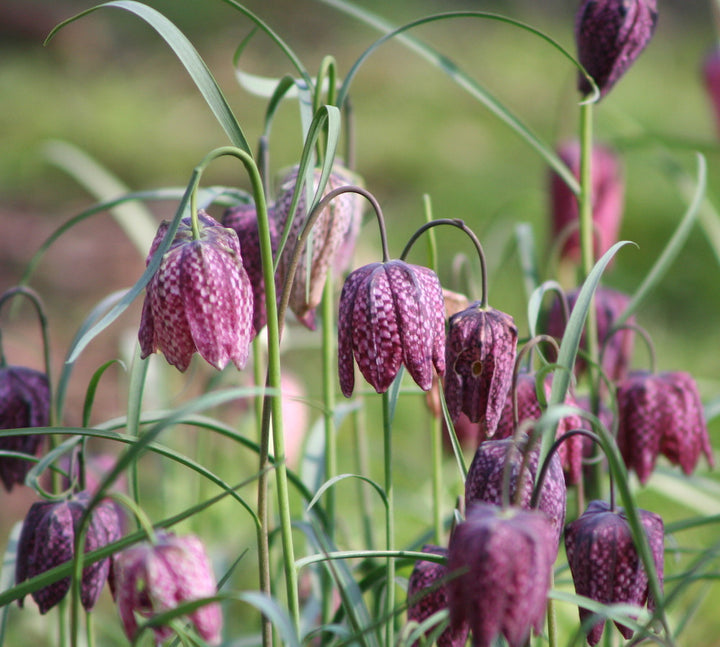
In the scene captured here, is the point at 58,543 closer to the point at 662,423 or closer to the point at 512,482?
the point at 512,482

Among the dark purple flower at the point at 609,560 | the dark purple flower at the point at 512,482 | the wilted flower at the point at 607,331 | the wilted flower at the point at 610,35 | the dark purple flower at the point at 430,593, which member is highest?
the wilted flower at the point at 610,35

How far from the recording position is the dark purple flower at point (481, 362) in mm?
892

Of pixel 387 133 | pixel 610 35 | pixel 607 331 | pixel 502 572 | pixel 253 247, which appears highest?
pixel 387 133

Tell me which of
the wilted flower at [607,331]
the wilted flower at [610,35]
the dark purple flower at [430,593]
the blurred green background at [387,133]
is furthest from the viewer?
the blurred green background at [387,133]

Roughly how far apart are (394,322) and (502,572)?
10.9 inches

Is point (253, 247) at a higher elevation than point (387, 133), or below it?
below

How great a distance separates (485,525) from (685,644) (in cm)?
104

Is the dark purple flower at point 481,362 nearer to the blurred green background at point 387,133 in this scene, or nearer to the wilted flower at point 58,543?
the wilted flower at point 58,543

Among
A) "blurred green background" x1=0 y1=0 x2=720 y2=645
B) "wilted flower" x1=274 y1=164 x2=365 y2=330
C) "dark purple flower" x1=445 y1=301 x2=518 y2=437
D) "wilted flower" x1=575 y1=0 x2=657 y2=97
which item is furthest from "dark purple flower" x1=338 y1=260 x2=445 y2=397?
"blurred green background" x1=0 y1=0 x2=720 y2=645

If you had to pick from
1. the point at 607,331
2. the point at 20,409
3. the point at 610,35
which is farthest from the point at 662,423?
the point at 20,409

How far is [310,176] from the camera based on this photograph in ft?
3.11

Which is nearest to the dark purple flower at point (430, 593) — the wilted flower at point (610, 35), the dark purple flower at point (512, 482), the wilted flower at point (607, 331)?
the dark purple flower at point (512, 482)

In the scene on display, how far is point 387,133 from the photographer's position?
18.6ft

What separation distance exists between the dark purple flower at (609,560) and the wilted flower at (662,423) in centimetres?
25
